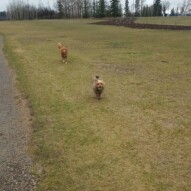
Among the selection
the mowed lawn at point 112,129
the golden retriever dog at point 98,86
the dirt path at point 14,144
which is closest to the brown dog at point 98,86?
the golden retriever dog at point 98,86

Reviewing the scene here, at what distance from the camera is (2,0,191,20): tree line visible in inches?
4082

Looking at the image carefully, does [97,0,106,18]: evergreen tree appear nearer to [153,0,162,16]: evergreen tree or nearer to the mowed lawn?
[153,0,162,16]: evergreen tree

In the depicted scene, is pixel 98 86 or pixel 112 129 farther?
pixel 98 86

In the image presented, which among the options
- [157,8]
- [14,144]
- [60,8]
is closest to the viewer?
[14,144]

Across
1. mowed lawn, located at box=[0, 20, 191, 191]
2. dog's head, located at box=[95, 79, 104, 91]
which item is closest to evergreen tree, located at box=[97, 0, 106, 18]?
mowed lawn, located at box=[0, 20, 191, 191]

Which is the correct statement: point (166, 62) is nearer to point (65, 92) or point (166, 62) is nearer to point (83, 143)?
point (65, 92)

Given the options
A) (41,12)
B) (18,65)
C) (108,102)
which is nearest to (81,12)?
(41,12)

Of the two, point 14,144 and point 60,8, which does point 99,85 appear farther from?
point 60,8

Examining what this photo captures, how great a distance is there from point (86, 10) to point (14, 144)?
118 meters

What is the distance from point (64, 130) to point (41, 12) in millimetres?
131572

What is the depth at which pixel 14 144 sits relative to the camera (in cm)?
778

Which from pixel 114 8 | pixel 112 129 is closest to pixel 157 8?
pixel 114 8

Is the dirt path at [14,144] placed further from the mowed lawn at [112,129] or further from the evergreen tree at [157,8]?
the evergreen tree at [157,8]

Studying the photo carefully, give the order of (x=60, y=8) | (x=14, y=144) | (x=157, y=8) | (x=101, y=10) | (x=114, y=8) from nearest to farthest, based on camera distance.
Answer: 1. (x=14, y=144)
2. (x=114, y=8)
3. (x=101, y=10)
4. (x=157, y=8)
5. (x=60, y=8)
